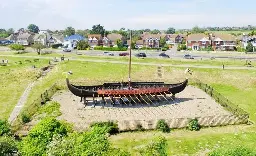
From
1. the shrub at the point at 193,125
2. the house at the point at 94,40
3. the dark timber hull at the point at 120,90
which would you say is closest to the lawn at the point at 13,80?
the dark timber hull at the point at 120,90

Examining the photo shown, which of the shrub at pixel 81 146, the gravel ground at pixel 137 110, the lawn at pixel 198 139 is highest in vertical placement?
the shrub at pixel 81 146

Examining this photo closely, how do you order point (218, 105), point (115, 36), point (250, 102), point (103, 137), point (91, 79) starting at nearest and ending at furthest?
point (103, 137)
point (218, 105)
point (250, 102)
point (91, 79)
point (115, 36)

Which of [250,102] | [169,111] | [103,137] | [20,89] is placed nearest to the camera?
[103,137]

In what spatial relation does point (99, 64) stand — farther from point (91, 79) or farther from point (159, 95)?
point (159, 95)

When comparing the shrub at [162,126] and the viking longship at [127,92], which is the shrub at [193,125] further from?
the viking longship at [127,92]

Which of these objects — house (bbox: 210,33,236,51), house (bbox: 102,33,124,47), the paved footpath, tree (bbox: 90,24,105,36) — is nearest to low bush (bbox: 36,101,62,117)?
the paved footpath

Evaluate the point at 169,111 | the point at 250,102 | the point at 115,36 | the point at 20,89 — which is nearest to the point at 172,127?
the point at 169,111

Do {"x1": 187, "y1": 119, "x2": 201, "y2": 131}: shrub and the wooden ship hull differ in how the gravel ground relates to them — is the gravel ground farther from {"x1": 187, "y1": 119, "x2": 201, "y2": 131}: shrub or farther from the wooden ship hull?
{"x1": 187, "y1": 119, "x2": 201, "y2": 131}: shrub
